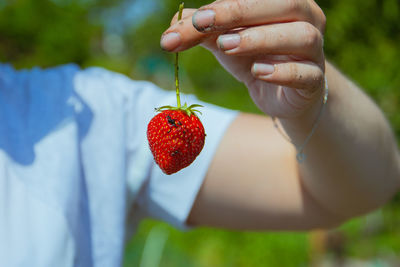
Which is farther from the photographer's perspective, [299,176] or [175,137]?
[299,176]

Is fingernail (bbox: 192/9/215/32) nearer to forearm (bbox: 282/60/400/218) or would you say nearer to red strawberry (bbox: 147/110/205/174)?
red strawberry (bbox: 147/110/205/174)

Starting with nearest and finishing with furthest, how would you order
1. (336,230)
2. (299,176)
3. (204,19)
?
(204,19)
(299,176)
(336,230)

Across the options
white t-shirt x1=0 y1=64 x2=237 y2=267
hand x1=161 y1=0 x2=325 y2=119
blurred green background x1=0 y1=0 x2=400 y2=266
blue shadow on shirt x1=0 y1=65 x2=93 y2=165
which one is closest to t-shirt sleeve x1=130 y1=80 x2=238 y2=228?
white t-shirt x1=0 y1=64 x2=237 y2=267

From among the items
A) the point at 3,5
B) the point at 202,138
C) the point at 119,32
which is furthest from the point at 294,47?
the point at 119,32

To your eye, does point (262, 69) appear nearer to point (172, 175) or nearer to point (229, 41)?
point (229, 41)

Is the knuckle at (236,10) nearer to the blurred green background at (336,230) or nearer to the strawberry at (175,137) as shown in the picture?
the strawberry at (175,137)

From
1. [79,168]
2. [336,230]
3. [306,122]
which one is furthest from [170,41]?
[336,230]
